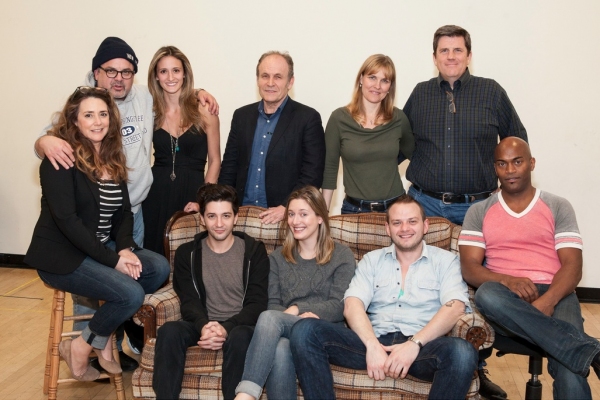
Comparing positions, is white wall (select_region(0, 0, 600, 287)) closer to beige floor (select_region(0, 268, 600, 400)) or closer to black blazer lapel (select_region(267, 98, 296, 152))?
beige floor (select_region(0, 268, 600, 400))

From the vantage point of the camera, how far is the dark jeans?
9.92ft

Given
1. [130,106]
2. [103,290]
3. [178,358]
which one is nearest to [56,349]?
[103,290]

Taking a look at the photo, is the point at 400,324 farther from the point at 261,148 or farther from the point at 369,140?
the point at 261,148

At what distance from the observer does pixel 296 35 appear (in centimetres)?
541

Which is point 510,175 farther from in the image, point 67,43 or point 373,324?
point 67,43

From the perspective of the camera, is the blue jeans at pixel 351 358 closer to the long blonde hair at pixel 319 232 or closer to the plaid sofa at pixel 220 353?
the plaid sofa at pixel 220 353

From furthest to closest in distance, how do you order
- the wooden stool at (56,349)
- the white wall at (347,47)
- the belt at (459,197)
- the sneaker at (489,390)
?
the white wall at (347,47)
the belt at (459,197)
the sneaker at (489,390)
the wooden stool at (56,349)

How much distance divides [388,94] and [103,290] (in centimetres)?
174

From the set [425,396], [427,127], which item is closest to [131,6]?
[427,127]

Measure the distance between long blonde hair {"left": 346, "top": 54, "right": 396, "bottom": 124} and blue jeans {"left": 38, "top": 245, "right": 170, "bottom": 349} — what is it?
1.44 m

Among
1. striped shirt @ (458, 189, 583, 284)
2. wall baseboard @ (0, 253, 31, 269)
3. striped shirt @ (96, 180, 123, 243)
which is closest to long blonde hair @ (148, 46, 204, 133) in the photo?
striped shirt @ (96, 180, 123, 243)

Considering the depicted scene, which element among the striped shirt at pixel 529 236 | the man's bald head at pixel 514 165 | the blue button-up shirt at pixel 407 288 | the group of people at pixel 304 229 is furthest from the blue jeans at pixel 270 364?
the man's bald head at pixel 514 165

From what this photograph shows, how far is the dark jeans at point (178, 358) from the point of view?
302cm

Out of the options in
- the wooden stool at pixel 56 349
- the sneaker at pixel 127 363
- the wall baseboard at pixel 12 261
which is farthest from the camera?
the wall baseboard at pixel 12 261
